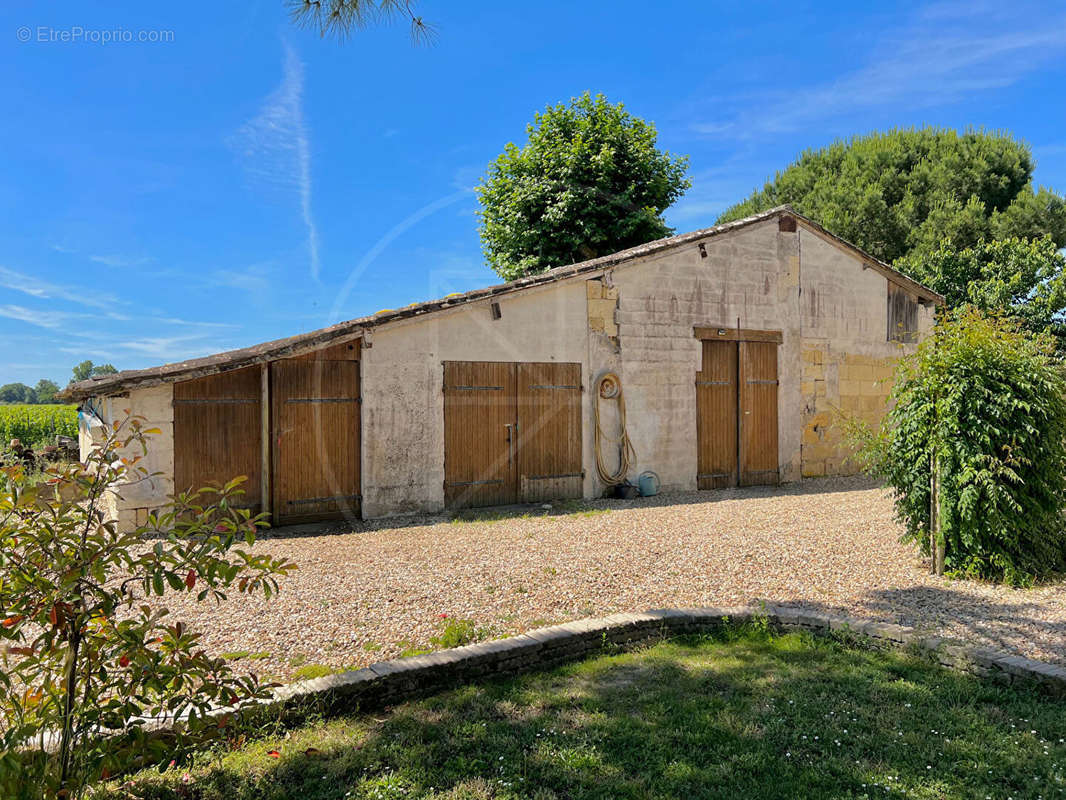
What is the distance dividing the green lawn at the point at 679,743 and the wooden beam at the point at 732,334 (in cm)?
796

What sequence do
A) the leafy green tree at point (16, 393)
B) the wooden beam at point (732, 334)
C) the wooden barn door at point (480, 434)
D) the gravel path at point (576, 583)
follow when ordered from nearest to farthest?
the gravel path at point (576, 583), the wooden barn door at point (480, 434), the wooden beam at point (732, 334), the leafy green tree at point (16, 393)

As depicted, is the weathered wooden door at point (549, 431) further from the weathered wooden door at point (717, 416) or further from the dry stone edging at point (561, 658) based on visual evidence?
the dry stone edging at point (561, 658)

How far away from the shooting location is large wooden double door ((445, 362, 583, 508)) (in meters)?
9.59

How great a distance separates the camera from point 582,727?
3301 millimetres

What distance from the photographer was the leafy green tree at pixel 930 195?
2211 centimetres

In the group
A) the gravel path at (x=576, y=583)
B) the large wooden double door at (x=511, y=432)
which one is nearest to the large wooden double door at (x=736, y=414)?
the large wooden double door at (x=511, y=432)

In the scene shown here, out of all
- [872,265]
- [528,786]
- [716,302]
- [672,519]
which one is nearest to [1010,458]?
[672,519]

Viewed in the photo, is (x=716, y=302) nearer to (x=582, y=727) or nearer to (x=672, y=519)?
(x=672, y=519)

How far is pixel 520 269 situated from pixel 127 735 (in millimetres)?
19080

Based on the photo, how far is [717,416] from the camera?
38.3 feet

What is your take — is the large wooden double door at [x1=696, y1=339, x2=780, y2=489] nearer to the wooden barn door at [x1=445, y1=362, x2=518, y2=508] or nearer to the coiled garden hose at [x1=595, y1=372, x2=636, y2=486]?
the coiled garden hose at [x1=595, y1=372, x2=636, y2=486]

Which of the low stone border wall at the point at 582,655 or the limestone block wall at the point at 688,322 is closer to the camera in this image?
the low stone border wall at the point at 582,655

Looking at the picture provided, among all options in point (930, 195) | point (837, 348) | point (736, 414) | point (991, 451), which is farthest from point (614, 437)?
point (930, 195)

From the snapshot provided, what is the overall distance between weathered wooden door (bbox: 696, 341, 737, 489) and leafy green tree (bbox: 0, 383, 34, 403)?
2731 inches
